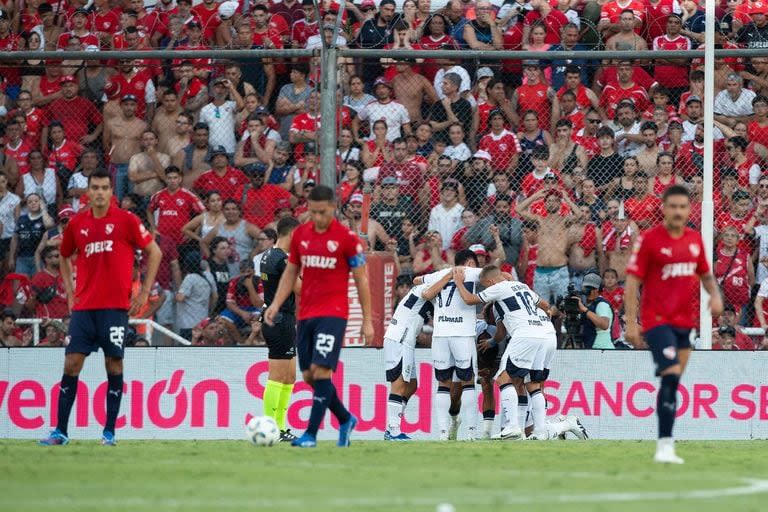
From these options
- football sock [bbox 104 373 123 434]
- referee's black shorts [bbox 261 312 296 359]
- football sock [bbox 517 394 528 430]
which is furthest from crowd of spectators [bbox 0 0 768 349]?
football sock [bbox 104 373 123 434]

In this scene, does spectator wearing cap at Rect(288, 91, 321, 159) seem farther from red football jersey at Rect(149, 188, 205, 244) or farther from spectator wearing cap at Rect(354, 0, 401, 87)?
red football jersey at Rect(149, 188, 205, 244)

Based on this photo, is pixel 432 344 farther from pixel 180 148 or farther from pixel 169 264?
pixel 180 148

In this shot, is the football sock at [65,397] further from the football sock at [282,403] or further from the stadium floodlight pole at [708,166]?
the stadium floodlight pole at [708,166]

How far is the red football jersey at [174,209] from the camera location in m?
17.8

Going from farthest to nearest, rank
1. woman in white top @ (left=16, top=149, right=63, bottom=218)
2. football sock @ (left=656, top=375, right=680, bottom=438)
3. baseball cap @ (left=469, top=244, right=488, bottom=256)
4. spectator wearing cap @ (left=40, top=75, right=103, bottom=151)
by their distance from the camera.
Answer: spectator wearing cap @ (left=40, top=75, right=103, bottom=151) < woman in white top @ (left=16, top=149, right=63, bottom=218) < baseball cap @ (left=469, top=244, right=488, bottom=256) < football sock @ (left=656, top=375, right=680, bottom=438)

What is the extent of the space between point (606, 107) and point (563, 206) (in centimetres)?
181

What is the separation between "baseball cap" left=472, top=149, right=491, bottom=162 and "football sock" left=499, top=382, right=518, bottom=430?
388 centimetres

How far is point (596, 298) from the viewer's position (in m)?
16.5

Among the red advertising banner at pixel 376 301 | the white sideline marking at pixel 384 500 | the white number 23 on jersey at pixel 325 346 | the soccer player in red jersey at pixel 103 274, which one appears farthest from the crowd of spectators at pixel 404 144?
the white sideline marking at pixel 384 500

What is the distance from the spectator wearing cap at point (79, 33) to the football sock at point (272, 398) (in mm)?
8133

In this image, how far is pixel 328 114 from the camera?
1557cm

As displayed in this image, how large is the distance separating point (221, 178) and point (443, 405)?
475 cm

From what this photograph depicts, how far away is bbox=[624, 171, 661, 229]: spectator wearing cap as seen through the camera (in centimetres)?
1745

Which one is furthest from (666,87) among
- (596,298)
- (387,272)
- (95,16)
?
(95,16)
